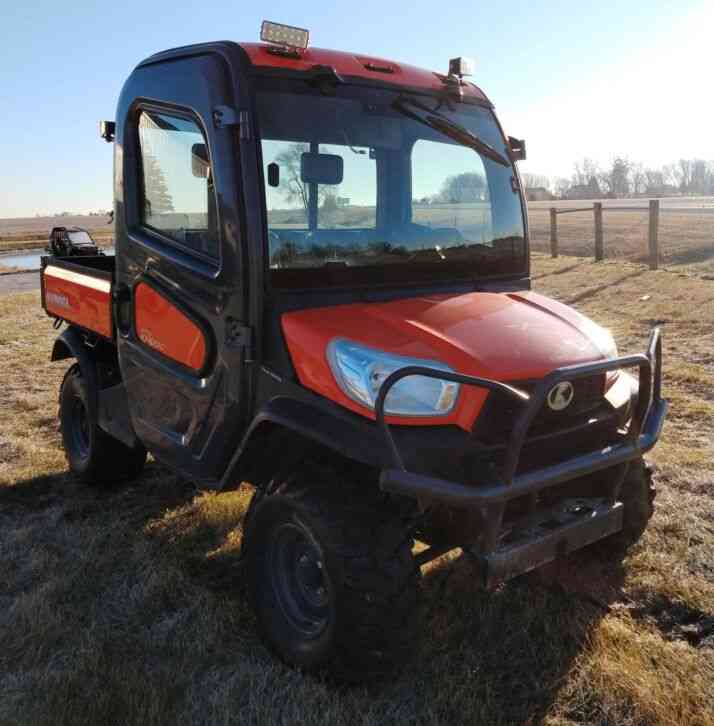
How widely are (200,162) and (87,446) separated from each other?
7.97ft

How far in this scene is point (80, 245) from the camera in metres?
5.67

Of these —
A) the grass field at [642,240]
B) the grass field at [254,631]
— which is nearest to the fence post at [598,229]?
the grass field at [642,240]

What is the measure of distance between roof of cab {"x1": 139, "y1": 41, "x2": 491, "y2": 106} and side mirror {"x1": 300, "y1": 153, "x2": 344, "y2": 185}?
34 cm


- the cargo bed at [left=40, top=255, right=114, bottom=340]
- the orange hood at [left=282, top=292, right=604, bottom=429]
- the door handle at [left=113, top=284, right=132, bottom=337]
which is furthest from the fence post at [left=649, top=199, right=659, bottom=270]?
the door handle at [left=113, top=284, right=132, bottom=337]

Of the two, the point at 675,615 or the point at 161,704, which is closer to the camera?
the point at 161,704

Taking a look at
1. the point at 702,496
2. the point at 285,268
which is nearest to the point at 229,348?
the point at 285,268

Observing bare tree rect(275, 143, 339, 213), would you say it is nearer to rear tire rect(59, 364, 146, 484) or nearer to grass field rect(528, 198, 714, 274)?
rear tire rect(59, 364, 146, 484)

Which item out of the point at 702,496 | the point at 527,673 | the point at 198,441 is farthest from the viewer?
the point at 702,496

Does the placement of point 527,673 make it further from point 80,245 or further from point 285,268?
point 80,245

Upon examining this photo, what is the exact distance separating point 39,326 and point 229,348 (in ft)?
27.9

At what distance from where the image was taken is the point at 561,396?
267 centimetres

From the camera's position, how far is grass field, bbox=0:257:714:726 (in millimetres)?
2607

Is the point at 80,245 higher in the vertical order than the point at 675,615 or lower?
higher

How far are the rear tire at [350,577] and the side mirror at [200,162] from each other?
132cm
